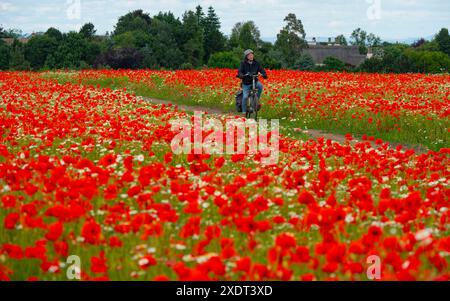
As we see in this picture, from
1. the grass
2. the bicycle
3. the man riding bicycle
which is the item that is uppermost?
the man riding bicycle

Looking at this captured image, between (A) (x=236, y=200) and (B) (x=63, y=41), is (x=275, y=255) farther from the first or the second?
(B) (x=63, y=41)

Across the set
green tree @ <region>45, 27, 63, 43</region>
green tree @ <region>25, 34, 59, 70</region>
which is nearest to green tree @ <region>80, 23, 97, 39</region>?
green tree @ <region>45, 27, 63, 43</region>

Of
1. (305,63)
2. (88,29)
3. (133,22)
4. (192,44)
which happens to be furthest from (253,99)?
(88,29)

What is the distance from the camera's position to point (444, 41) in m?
87.6

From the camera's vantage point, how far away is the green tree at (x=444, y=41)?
284 feet

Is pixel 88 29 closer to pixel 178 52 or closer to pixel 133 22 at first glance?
pixel 133 22

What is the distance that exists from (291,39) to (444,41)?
23147 mm

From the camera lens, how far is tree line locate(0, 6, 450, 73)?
187 ft

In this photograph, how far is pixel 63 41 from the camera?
221 feet

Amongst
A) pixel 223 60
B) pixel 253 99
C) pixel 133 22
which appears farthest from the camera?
pixel 133 22

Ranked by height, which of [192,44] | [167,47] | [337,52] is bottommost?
[167,47]

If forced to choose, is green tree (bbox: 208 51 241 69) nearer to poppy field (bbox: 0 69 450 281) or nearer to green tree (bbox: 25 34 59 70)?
green tree (bbox: 25 34 59 70)

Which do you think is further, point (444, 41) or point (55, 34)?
point (444, 41)

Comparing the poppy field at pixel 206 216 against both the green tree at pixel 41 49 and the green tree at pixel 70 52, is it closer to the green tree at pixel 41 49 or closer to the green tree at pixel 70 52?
the green tree at pixel 70 52
